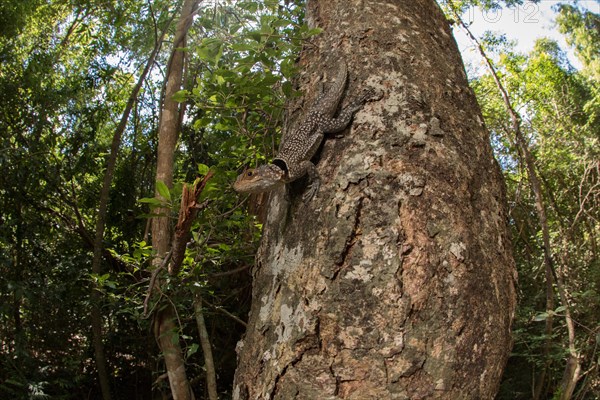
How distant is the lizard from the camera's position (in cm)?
158

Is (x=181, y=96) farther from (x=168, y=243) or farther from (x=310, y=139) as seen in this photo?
(x=168, y=243)

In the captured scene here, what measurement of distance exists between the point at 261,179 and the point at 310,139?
264mm

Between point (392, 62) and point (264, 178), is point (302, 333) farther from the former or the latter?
point (392, 62)

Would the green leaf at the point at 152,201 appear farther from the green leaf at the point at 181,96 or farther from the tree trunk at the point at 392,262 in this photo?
the tree trunk at the point at 392,262

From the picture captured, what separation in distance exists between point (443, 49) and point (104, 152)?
4.14m

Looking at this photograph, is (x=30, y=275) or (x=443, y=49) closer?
(x=443, y=49)

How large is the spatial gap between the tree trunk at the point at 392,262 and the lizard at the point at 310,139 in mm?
36

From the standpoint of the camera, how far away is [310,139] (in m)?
1.65

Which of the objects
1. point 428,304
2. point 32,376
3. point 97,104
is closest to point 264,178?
point 428,304

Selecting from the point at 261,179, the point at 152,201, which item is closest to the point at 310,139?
the point at 261,179

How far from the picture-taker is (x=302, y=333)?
1362mm

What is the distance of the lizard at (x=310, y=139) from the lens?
5.20ft

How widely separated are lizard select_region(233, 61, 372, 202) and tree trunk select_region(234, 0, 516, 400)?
36 mm

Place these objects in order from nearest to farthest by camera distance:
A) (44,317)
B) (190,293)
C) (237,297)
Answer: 1. (190,293)
2. (237,297)
3. (44,317)
